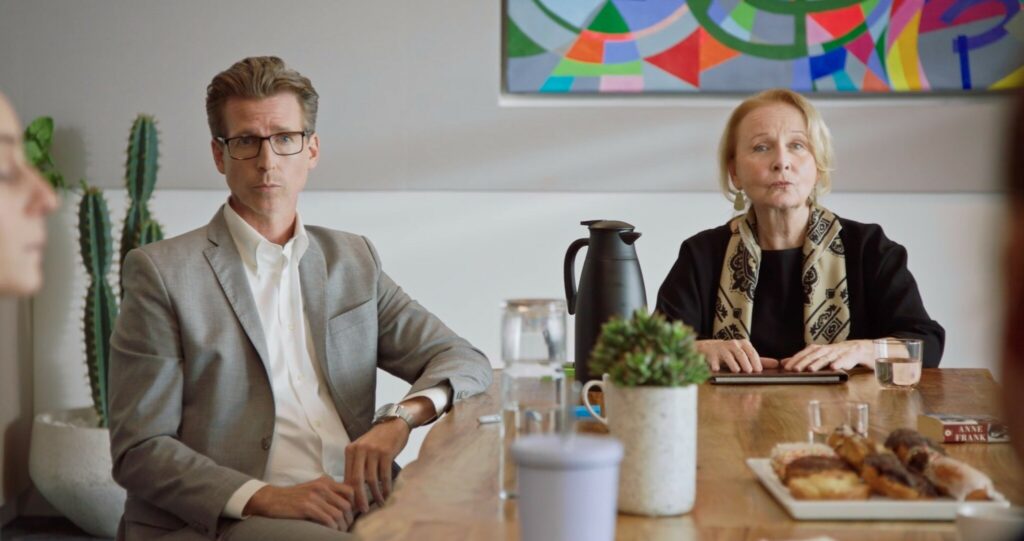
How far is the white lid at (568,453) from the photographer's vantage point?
0.83 m

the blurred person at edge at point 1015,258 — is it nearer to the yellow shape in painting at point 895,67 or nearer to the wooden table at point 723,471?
the wooden table at point 723,471

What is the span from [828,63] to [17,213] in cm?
319

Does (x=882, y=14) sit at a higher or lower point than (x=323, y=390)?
higher

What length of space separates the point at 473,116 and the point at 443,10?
13.9 inches

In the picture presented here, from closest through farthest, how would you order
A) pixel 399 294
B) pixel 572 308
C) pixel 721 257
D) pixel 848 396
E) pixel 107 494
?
pixel 848 396, pixel 572 308, pixel 399 294, pixel 721 257, pixel 107 494

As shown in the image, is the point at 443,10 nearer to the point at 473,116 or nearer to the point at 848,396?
the point at 473,116

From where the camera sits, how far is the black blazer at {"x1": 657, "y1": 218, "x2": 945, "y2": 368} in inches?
88.8

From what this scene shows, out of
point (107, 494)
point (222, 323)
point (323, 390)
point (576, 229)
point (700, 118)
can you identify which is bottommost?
point (107, 494)

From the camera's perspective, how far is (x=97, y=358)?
340 centimetres

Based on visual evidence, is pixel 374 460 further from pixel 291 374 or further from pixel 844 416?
pixel 844 416

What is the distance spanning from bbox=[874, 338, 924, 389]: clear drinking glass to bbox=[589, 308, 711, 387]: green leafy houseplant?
0.91 meters

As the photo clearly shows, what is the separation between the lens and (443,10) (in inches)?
141

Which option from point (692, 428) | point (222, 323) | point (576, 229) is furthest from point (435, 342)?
point (576, 229)

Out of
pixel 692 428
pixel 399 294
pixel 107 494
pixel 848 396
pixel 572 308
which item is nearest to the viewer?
pixel 692 428
